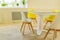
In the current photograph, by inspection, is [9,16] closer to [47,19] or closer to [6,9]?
[6,9]

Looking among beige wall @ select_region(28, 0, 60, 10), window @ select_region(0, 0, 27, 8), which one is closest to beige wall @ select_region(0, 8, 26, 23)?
window @ select_region(0, 0, 27, 8)

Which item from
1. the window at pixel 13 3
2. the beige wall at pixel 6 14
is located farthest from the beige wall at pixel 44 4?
the beige wall at pixel 6 14

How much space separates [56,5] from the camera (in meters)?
6.09

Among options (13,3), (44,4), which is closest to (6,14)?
(13,3)

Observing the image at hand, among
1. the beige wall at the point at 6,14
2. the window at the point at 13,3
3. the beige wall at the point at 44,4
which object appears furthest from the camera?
the window at the point at 13,3

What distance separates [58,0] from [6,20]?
2.41 meters

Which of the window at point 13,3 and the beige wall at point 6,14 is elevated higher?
the window at point 13,3

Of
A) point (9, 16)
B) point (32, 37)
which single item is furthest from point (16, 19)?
point (32, 37)

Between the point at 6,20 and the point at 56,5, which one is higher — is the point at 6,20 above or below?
below

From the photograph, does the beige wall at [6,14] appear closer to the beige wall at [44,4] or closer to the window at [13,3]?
the window at [13,3]

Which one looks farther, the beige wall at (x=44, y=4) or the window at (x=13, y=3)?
the window at (x=13, y=3)

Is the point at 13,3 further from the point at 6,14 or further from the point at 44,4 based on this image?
the point at 44,4

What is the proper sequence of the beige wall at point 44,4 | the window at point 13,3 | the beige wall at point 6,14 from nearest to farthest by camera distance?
the beige wall at point 44,4 < the beige wall at point 6,14 < the window at point 13,3

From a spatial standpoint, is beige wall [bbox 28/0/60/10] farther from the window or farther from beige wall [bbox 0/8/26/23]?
beige wall [bbox 0/8/26/23]
